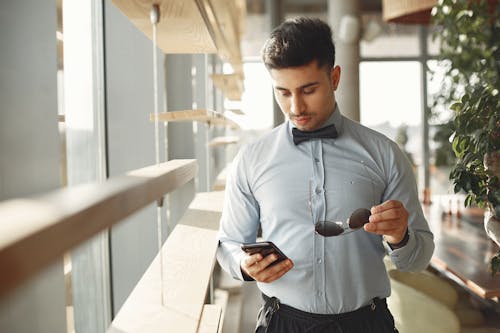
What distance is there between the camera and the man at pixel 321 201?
5.26 feet

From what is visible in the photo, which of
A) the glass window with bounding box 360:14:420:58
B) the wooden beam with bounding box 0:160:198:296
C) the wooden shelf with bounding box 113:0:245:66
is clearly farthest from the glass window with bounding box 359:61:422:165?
the wooden beam with bounding box 0:160:198:296

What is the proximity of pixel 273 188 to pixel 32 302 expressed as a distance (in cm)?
75

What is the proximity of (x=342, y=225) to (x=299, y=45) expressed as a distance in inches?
21.2

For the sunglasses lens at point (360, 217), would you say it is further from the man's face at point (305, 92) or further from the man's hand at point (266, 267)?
the man's face at point (305, 92)

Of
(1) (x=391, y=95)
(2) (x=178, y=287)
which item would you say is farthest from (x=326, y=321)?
(1) (x=391, y=95)

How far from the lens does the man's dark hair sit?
162 centimetres

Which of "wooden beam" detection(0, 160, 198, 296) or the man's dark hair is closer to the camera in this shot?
"wooden beam" detection(0, 160, 198, 296)

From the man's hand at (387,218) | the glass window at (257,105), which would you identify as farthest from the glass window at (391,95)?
Answer: the man's hand at (387,218)

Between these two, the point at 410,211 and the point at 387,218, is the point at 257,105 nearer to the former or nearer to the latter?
the point at 410,211

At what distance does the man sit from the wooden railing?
221mm

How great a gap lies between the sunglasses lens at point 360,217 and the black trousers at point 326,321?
10.4 inches

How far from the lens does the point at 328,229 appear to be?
1.57 metres

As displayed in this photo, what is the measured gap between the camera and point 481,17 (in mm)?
1297

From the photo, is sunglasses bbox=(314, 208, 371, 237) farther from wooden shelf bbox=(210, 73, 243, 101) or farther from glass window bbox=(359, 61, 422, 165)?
glass window bbox=(359, 61, 422, 165)
